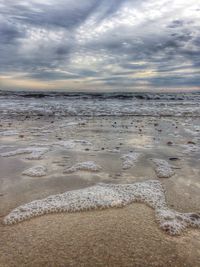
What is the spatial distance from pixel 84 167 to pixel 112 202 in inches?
66.8

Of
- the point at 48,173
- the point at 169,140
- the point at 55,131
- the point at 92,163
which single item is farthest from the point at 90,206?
the point at 55,131

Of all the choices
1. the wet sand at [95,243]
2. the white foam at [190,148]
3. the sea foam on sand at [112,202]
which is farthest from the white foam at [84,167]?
the white foam at [190,148]

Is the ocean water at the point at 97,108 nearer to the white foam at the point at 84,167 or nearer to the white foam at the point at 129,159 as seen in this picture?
the white foam at the point at 129,159

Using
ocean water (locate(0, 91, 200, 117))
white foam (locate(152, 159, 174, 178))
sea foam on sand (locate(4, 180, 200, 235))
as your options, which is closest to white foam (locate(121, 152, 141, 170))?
white foam (locate(152, 159, 174, 178))

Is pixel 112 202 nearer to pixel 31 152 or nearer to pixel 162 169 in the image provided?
pixel 162 169

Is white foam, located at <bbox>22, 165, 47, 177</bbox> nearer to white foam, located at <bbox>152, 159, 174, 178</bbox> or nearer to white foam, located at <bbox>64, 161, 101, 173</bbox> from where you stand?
white foam, located at <bbox>64, 161, 101, 173</bbox>

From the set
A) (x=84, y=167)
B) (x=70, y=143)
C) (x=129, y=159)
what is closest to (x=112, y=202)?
(x=84, y=167)

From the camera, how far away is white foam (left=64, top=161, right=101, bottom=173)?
207 inches

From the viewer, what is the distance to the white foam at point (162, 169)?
502 cm

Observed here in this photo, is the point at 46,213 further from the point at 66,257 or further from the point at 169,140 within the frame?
the point at 169,140

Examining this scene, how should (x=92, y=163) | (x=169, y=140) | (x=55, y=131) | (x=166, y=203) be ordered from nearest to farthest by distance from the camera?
1. (x=166, y=203)
2. (x=92, y=163)
3. (x=169, y=140)
4. (x=55, y=131)

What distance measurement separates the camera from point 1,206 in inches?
144

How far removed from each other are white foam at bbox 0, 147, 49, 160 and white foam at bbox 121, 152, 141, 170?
6.35 ft

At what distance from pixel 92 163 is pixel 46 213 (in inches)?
88.0
